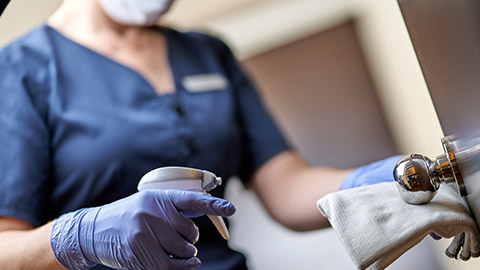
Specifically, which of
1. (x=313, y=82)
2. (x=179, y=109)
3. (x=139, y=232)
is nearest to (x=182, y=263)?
(x=139, y=232)

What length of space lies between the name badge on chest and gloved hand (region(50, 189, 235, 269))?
42 cm

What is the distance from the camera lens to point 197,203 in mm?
600

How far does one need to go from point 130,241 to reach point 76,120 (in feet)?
1.06

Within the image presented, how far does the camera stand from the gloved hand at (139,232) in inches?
23.7

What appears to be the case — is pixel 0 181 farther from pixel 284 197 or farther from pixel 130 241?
pixel 284 197

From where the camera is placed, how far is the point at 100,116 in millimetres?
891

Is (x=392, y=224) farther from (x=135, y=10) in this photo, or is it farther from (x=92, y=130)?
(x=135, y=10)

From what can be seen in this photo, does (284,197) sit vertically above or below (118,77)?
below

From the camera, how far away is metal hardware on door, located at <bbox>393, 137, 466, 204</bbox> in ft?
1.79

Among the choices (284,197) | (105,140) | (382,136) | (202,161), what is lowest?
(382,136)

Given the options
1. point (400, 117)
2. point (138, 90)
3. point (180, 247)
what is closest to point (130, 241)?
point (180, 247)

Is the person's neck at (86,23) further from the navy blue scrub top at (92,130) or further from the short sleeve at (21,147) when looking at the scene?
the short sleeve at (21,147)

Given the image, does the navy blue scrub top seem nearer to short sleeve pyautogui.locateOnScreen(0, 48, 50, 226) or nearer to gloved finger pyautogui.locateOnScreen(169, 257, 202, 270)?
short sleeve pyautogui.locateOnScreen(0, 48, 50, 226)

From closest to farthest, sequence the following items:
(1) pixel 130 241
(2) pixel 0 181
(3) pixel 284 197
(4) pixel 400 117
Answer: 1. (1) pixel 130 241
2. (2) pixel 0 181
3. (3) pixel 284 197
4. (4) pixel 400 117
